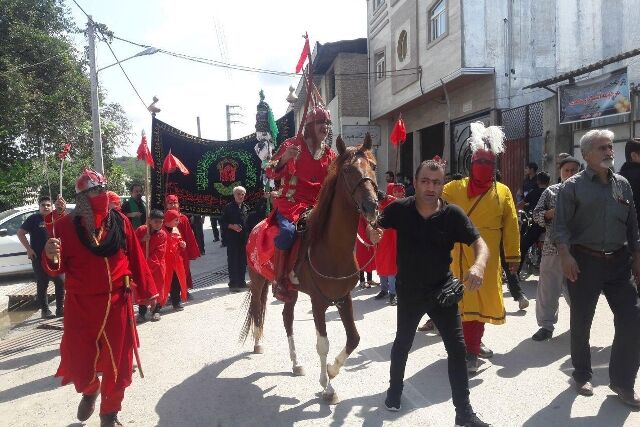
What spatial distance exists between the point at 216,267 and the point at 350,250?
8.38 m

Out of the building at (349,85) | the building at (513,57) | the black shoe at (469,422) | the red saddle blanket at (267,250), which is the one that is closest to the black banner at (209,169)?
the building at (513,57)

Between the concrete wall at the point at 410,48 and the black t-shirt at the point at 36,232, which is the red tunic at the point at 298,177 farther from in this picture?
the concrete wall at the point at 410,48

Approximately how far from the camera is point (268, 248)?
462 centimetres

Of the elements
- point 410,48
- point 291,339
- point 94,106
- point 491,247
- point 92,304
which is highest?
point 410,48

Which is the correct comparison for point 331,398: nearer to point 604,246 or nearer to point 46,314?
point 604,246

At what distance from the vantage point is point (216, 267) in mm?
11789

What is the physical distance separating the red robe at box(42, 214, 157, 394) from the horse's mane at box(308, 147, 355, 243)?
1.62m

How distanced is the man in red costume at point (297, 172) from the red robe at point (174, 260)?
3.10 meters

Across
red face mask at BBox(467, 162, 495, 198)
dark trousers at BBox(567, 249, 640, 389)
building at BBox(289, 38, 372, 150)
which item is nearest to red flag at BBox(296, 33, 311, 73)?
red face mask at BBox(467, 162, 495, 198)

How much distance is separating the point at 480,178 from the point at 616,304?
1.48m

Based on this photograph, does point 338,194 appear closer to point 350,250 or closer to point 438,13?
point 350,250

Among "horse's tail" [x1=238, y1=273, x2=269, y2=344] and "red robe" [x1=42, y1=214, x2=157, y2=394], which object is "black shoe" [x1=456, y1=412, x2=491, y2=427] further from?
"horse's tail" [x1=238, y1=273, x2=269, y2=344]

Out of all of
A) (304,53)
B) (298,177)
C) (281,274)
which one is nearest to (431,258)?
(281,274)

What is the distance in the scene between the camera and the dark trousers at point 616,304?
12.0 feet
